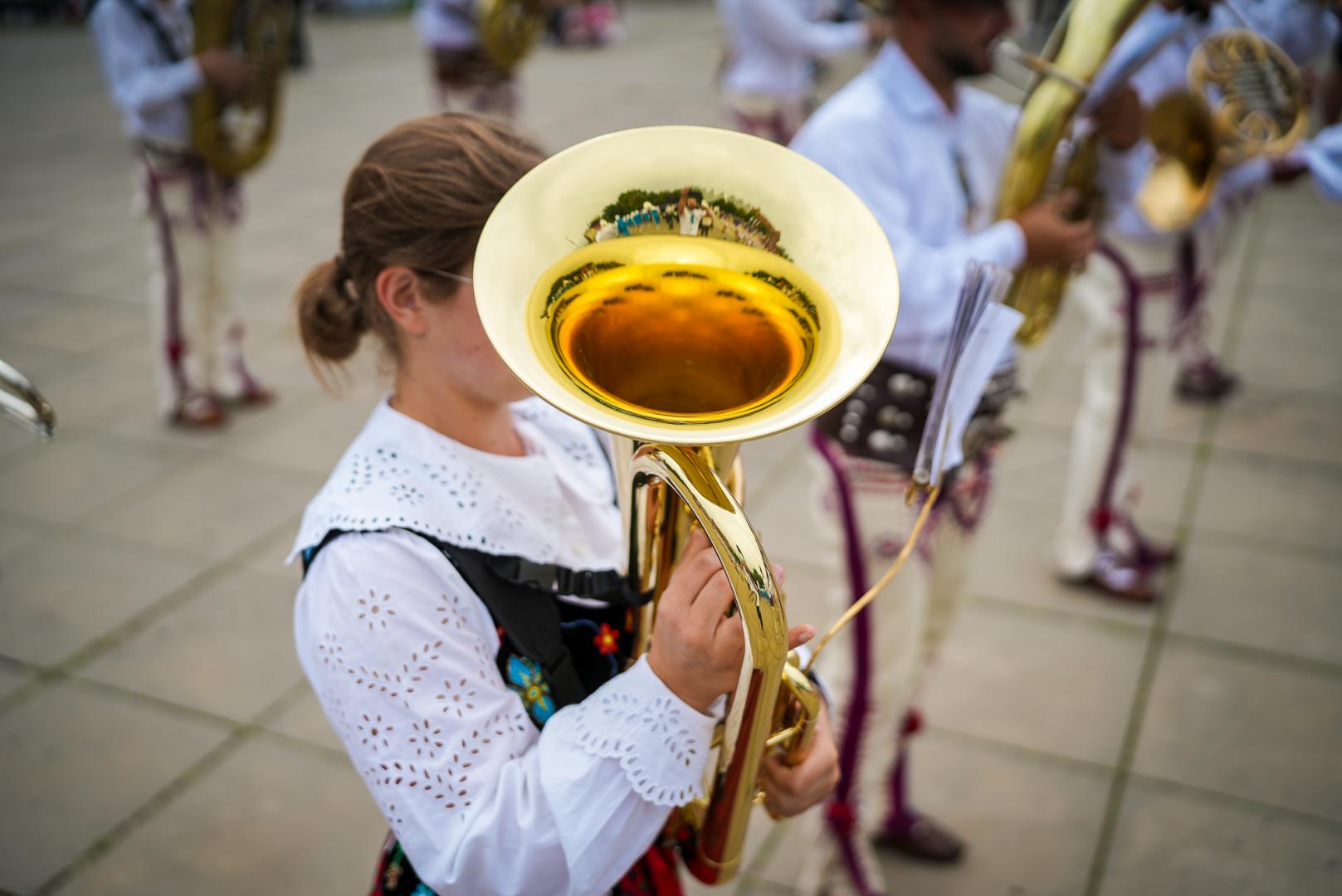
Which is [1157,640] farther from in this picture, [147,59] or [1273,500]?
[147,59]

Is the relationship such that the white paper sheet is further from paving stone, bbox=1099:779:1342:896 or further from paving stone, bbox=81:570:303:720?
paving stone, bbox=81:570:303:720

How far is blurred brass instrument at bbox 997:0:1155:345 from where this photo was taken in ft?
7.32

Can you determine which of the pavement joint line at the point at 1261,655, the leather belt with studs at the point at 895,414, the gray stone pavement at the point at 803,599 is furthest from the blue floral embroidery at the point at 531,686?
the pavement joint line at the point at 1261,655

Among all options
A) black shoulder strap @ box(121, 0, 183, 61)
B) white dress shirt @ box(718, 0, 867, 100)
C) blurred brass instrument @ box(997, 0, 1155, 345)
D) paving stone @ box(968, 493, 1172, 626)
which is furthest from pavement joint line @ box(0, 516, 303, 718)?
white dress shirt @ box(718, 0, 867, 100)

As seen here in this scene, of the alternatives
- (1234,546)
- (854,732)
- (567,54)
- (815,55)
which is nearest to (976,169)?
(854,732)

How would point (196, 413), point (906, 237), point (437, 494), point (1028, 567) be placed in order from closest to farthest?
point (437, 494) → point (906, 237) → point (1028, 567) → point (196, 413)

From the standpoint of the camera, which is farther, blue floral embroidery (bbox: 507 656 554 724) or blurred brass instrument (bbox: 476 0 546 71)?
blurred brass instrument (bbox: 476 0 546 71)

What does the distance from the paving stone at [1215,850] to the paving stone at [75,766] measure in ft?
7.98

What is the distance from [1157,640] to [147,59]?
4.17m

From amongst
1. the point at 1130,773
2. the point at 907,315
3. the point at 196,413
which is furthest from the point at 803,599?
the point at 196,413

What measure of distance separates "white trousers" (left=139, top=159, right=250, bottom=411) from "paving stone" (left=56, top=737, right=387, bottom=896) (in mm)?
2225

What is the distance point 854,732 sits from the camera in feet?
7.96

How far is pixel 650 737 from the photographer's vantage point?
1.23 meters

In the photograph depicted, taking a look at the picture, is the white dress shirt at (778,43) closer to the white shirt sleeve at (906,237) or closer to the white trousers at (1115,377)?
the white trousers at (1115,377)
